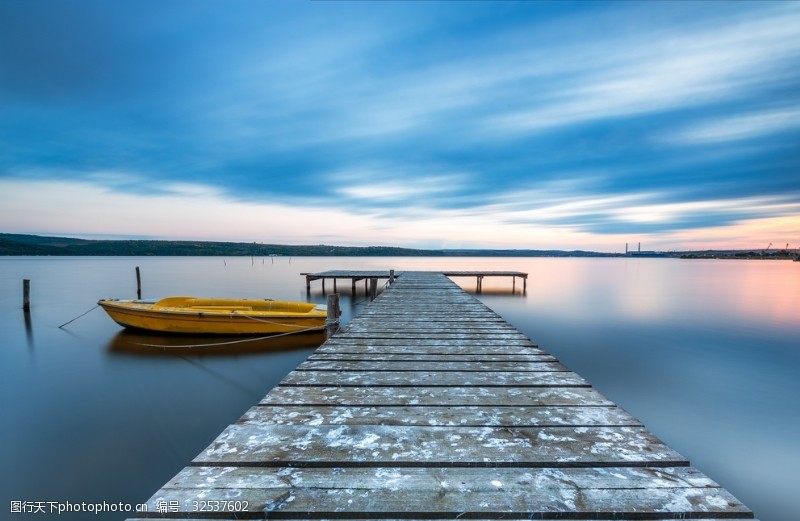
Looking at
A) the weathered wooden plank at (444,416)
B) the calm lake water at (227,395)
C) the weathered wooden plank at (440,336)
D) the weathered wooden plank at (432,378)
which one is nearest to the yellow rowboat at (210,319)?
the calm lake water at (227,395)

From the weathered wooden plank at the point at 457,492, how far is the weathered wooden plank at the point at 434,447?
0.06 meters

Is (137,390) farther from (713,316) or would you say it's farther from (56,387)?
(713,316)

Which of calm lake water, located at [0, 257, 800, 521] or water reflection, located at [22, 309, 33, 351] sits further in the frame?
water reflection, located at [22, 309, 33, 351]

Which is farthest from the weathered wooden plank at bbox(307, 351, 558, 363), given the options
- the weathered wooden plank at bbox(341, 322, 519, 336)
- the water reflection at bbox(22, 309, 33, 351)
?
the water reflection at bbox(22, 309, 33, 351)

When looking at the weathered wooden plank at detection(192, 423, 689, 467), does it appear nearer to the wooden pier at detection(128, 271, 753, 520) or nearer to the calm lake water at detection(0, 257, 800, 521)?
the wooden pier at detection(128, 271, 753, 520)

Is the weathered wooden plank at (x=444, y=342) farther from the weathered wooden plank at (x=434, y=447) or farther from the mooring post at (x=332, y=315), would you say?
the weathered wooden plank at (x=434, y=447)

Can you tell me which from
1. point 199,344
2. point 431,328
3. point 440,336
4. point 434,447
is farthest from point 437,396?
point 199,344

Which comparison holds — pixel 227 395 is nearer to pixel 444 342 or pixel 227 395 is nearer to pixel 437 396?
pixel 444 342

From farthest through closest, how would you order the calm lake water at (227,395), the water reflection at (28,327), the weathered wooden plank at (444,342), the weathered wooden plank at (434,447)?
the water reflection at (28,327), the calm lake water at (227,395), the weathered wooden plank at (444,342), the weathered wooden plank at (434,447)

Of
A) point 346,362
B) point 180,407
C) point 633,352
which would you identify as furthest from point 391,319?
point 633,352

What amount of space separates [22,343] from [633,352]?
19.5 metres

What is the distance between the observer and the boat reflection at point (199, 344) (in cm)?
1104

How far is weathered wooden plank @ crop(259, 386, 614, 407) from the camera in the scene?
285 cm

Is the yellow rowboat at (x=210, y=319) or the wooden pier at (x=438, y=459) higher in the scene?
the wooden pier at (x=438, y=459)
